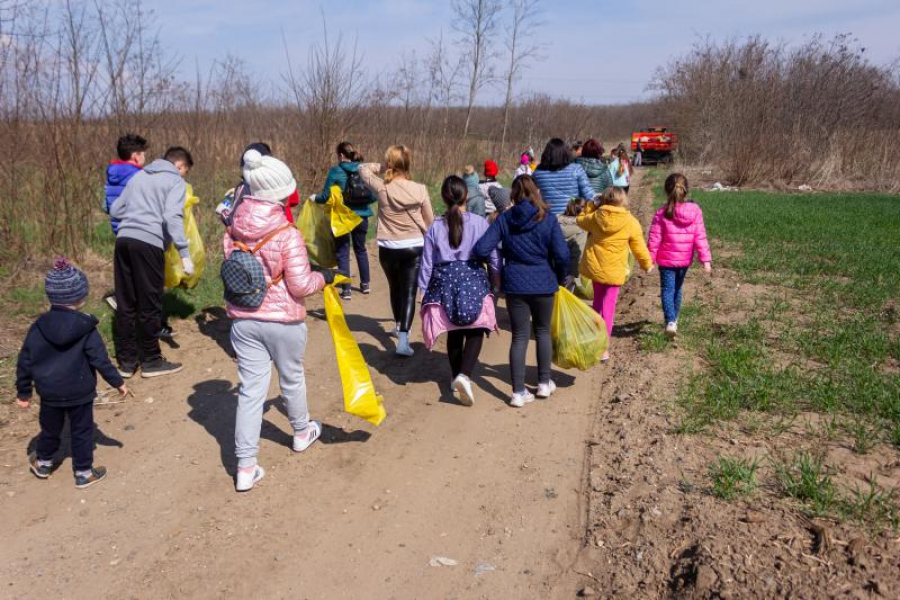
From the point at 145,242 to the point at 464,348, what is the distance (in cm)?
280

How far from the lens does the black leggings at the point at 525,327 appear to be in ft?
17.1

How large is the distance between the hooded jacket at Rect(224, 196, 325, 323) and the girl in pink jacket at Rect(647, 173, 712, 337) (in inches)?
152

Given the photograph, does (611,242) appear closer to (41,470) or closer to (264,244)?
(264,244)

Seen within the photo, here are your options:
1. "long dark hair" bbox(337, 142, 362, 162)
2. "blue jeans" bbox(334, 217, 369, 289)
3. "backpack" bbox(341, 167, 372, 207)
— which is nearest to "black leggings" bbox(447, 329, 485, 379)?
"backpack" bbox(341, 167, 372, 207)

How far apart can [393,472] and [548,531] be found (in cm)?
113

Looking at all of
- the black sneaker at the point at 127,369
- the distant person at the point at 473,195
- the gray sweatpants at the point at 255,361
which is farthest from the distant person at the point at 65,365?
the distant person at the point at 473,195

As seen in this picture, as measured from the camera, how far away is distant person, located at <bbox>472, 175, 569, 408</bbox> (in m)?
5.02

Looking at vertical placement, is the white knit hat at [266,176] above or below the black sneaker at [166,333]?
above

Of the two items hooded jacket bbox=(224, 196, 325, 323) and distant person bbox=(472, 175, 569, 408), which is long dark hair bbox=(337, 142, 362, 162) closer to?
distant person bbox=(472, 175, 569, 408)

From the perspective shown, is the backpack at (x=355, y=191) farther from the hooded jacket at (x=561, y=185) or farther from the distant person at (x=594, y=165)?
the distant person at (x=594, y=165)

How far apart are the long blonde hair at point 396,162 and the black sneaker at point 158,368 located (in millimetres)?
2597

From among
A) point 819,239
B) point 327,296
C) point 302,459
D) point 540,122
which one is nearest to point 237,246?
point 327,296

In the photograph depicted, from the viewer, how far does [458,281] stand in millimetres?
5172

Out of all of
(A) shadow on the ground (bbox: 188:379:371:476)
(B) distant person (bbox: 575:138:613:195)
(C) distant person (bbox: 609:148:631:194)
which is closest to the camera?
(A) shadow on the ground (bbox: 188:379:371:476)
